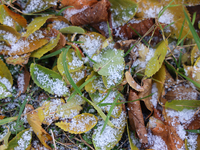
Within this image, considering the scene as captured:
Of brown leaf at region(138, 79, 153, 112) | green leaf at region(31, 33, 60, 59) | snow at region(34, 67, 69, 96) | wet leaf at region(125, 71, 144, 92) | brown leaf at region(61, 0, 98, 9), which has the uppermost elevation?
brown leaf at region(61, 0, 98, 9)

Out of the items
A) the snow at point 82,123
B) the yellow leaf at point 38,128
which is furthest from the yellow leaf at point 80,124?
the yellow leaf at point 38,128

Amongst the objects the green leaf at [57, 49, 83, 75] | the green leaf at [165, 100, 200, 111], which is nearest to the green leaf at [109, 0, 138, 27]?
the green leaf at [57, 49, 83, 75]

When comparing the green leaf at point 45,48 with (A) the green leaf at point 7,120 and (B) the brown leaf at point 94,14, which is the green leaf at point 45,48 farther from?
(A) the green leaf at point 7,120

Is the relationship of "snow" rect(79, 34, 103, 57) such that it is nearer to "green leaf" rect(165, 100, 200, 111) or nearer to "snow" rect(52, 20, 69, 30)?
"snow" rect(52, 20, 69, 30)

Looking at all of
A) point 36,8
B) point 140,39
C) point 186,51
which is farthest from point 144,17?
point 36,8

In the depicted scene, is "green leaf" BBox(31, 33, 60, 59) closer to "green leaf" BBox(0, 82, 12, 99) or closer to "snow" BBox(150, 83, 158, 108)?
"green leaf" BBox(0, 82, 12, 99)

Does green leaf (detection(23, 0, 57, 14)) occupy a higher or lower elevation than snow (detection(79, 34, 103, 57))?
higher

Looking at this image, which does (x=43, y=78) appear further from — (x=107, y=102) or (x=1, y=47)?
(x=107, y=102)

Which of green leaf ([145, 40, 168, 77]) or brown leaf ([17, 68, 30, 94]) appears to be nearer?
green leaf ([145, 40, 168, 77])
